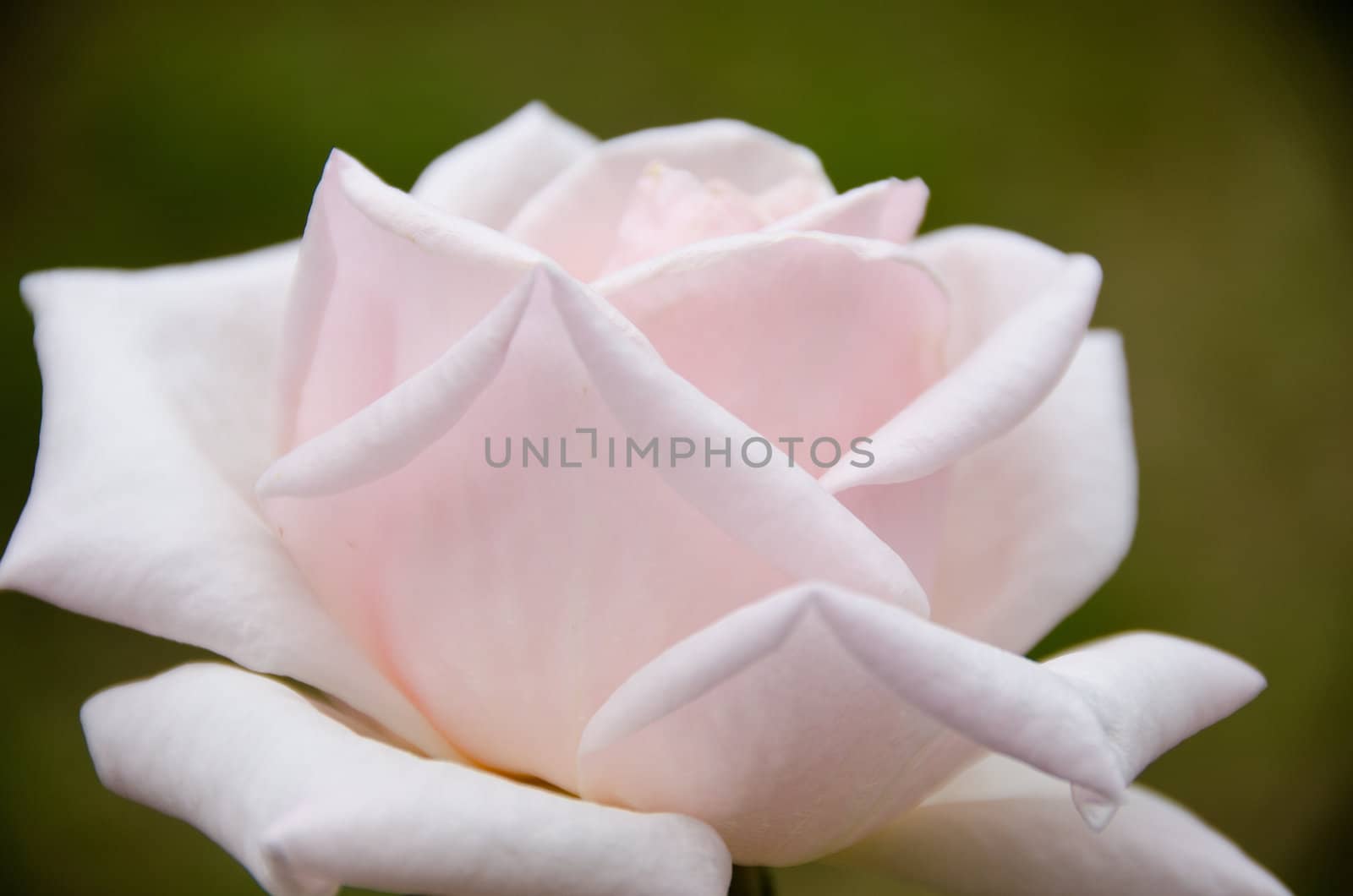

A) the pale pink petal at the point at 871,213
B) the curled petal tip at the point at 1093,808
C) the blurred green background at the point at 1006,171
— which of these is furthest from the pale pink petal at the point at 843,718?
the blurred green background at the point at 1006,171

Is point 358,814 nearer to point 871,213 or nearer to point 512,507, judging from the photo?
point 512,507

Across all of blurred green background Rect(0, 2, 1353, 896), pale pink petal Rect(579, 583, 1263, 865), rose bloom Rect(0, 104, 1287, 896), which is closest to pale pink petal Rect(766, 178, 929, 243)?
rose bloom Rect(0, 104, 1287, 896)

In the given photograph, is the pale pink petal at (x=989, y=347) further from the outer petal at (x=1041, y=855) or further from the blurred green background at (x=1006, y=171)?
the blurred green background at (x=1006, y=171)

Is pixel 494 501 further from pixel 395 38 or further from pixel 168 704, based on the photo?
pixel 395 38

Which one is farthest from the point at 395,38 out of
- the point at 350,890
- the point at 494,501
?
the point at 494,501

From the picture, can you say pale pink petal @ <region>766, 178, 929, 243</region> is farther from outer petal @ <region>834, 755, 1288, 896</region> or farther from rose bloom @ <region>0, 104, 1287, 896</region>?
outer petal @ <region>834, 755, 1288, 896</region>

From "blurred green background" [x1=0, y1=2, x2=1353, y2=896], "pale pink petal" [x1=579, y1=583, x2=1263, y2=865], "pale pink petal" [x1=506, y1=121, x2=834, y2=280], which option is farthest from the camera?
"blurred green background" [x1=0, y1=2, x2=1353, y2=896]

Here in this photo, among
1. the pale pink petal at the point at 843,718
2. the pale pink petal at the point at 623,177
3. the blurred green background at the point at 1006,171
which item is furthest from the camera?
the blurred green background at the point at 1006,171
